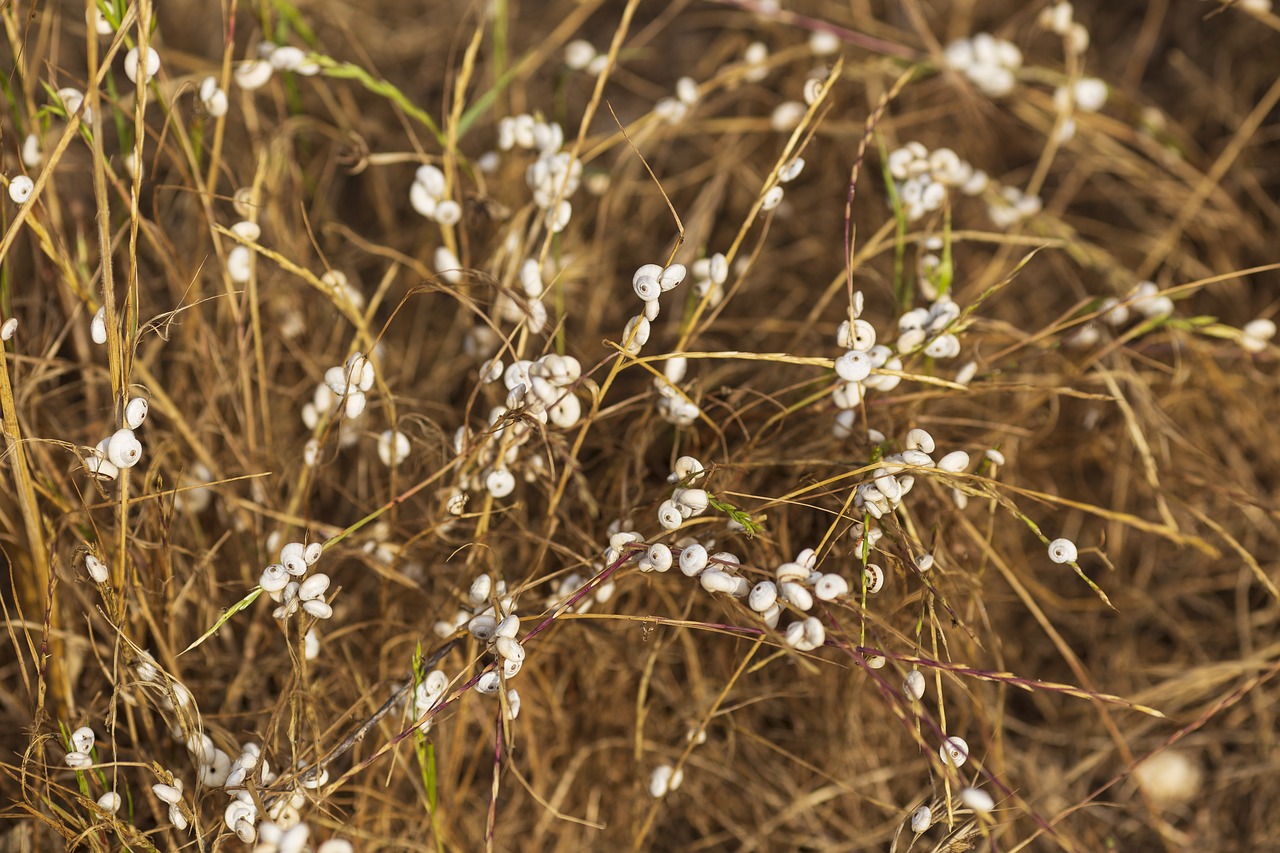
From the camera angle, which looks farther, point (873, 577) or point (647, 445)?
point (647, 445)

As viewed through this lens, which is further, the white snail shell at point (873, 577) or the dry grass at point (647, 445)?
the dry grass at point (647, 445)

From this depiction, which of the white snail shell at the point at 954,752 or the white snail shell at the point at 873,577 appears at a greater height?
the white snail shell at the point at 873,577

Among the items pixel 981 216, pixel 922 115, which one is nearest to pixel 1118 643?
pixel 981 216

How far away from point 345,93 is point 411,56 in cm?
21

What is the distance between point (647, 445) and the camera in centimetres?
81

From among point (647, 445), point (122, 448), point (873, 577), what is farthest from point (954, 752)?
point (122, 448)

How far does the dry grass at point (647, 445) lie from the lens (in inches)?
29.0

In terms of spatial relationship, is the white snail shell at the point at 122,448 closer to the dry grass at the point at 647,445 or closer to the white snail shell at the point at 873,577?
the dry grass at the point at 647,445

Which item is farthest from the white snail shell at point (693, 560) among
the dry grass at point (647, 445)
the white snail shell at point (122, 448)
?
the white snail shell at point (122, 448)

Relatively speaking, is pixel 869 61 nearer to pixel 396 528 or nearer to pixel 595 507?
pixel 595 507

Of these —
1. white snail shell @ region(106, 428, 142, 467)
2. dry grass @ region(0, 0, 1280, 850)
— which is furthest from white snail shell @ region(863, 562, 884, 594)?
white snail shell @ region(106, 428, 142, 467)

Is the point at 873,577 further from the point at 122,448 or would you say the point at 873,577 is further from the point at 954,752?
the point at 122,448

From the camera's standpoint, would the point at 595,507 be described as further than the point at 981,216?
No

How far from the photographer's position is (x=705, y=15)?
122cm
